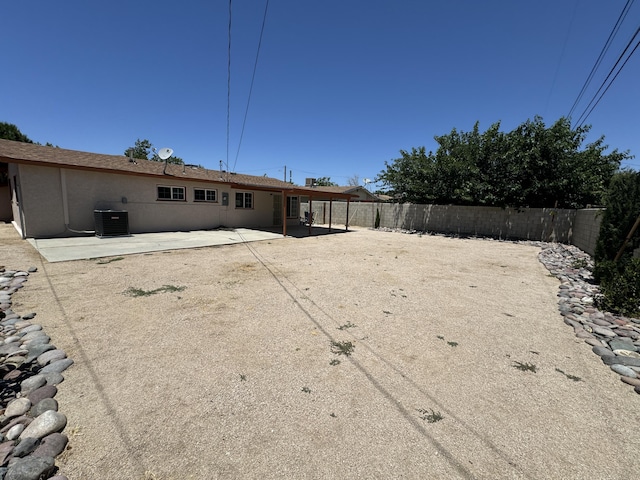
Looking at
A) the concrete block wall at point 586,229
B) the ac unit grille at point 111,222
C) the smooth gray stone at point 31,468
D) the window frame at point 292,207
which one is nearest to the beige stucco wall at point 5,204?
the ac unit grille at point 111,222

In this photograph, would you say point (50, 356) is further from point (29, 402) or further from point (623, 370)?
point (623, 370)

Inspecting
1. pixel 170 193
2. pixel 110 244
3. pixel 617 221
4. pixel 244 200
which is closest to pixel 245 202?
pixel 244 200

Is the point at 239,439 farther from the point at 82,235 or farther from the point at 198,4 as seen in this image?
the point at 82,235

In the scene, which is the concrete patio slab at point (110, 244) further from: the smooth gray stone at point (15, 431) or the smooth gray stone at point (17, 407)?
the smooth gray stone at point (15, 431)

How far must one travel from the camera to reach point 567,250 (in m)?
10.7

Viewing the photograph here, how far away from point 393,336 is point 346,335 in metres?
0.58

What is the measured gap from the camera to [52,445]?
5.57 ft

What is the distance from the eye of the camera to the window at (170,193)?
11.9 meters

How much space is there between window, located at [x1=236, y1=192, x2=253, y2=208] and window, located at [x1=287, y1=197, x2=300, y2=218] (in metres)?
2.32

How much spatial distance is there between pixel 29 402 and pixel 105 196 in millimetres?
10674

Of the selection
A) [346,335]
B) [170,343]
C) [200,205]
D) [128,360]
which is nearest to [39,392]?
[128,360]

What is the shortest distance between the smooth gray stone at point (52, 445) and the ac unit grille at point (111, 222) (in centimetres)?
1013

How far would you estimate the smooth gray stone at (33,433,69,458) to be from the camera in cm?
164

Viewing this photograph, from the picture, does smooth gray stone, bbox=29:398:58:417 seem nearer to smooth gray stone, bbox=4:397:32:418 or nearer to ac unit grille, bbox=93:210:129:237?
smooth gray stone, bbox=4:397:32:418
